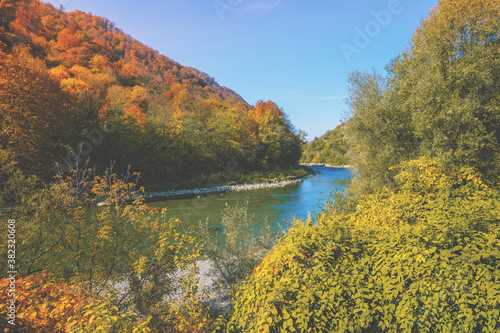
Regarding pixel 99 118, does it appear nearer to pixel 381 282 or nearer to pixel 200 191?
pixel 200 191

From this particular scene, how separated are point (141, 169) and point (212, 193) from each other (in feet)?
28.8

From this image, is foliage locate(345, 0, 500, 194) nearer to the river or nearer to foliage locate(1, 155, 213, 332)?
the river

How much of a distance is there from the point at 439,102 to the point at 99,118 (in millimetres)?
26961

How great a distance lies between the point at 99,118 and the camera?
23.9m

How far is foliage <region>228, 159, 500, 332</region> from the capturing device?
9.23ft

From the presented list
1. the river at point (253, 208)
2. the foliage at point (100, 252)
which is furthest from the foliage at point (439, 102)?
the foliage at point (100, 252)

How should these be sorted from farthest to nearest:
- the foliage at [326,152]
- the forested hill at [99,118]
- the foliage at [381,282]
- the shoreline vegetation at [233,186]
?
the foliage at [326,152]
the shoreline vegetation at [233,186]
the forested hill at [99,118]
the foliage at [381,282]

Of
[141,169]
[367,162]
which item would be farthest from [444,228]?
[141,169]

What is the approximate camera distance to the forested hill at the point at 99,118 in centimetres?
1757

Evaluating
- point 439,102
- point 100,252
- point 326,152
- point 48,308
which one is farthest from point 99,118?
point 326,152

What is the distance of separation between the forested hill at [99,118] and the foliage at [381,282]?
1077 centimetres

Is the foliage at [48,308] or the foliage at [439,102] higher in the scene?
the foliage at [439,102]

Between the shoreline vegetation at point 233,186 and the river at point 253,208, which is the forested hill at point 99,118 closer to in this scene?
the shoreline vegetation at point 233,186

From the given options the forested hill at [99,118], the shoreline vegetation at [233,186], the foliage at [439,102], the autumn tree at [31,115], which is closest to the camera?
the foliage at [439,102]
